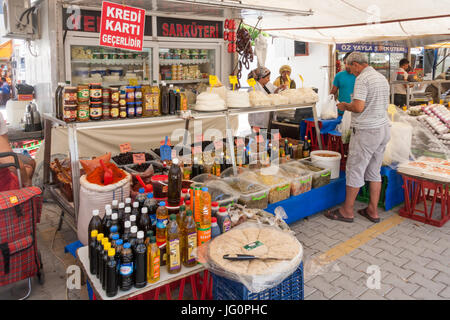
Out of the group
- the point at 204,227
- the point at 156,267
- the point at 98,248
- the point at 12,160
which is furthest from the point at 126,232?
the point at 12,160

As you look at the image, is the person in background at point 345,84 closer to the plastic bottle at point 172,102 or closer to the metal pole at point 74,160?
the plastic bottle at point 172,102

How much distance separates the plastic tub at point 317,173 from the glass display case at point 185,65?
327 cm

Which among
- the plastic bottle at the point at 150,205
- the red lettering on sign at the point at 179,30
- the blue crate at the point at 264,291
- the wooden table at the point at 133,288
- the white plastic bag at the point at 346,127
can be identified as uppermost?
the red lettering on sign at the point at 179,30

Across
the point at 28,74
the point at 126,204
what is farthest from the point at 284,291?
the point at 28,74

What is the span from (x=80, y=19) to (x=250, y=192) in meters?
3.99

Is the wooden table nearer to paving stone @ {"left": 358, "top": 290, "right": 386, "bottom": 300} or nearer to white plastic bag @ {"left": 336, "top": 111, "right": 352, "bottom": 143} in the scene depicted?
paving stone @ {"left": 358, "top": 290, "right": 386, "bottom": 300}

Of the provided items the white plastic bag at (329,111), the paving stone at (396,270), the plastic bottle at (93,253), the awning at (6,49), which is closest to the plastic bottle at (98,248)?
the plastic bottle at (93,253)

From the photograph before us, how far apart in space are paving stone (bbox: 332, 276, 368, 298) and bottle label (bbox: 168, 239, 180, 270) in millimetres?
1627

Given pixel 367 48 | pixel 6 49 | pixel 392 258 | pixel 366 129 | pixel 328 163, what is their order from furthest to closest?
pixel 6 49 < pixel 367 48 < pixel 328 163 < pixel 366 129 < pixel 392 258

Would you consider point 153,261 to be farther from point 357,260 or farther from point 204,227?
point 357,260

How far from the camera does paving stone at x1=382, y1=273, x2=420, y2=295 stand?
325 cm

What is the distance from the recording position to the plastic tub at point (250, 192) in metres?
3.89

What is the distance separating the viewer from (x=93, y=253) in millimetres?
2428

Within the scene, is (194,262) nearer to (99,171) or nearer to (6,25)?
(99,171)
